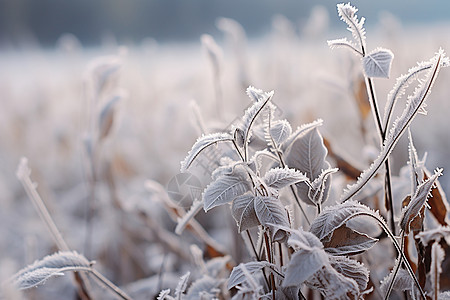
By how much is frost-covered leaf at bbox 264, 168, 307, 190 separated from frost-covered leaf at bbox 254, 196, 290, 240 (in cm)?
1

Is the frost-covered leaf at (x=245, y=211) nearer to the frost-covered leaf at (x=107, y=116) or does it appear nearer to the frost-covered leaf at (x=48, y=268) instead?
the frost-covered leaf at (x=48, y=268)

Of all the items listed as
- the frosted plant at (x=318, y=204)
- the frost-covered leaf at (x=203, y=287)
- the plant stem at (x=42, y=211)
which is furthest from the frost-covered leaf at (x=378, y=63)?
the plant stem at (x=42, y=211)

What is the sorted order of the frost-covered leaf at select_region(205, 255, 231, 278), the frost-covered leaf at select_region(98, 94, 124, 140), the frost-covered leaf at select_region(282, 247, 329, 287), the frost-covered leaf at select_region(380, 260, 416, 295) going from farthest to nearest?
the frost-covered leaf at select_region(98, 94, 124, 140) < the frost-covered leaf at select_region(205, 255, 231, 278) < the frost-covered leaf at select_region(380, 260, 416, 295) < the frost-covered leaf at select_region(282, 247, 329, 287)

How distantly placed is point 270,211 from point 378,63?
14cm

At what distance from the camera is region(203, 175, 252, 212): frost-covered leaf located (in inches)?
15.0

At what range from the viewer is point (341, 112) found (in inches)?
68.2

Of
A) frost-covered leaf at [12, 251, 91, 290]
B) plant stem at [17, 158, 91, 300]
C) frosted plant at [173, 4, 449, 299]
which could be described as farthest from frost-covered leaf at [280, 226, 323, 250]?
plant stem at [17, 158, 91, 300]

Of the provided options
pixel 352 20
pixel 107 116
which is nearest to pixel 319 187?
pixel 352 20

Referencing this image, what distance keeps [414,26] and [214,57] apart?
2.85 m

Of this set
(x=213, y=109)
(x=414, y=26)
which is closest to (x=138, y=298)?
(x=213, y=109)

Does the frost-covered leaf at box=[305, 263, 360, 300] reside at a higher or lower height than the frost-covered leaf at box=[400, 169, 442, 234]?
lower

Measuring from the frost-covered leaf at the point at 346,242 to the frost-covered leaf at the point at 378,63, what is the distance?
125mm

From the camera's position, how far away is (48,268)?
44 cm

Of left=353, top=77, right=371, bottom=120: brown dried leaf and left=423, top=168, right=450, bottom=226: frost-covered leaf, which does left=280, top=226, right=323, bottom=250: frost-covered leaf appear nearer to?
left=423, top=168, right=450, bottom=226: frost-covered leaf
